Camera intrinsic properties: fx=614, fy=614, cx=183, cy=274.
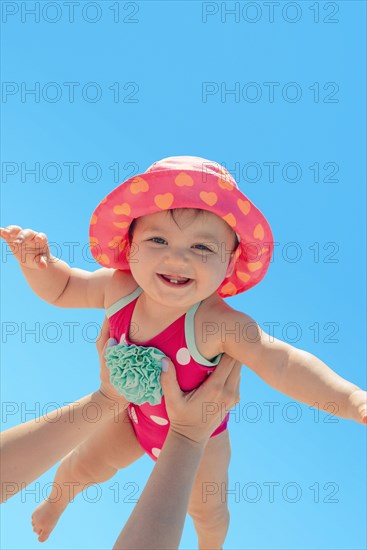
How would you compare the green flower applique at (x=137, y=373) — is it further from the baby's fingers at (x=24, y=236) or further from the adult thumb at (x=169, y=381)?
the baby's fingers at (x=24, y=236)

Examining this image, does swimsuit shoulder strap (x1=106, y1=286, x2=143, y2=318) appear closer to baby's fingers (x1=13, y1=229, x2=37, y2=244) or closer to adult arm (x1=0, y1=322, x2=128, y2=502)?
adult arm (x1=0, y1=322, x2=128, y2=502)

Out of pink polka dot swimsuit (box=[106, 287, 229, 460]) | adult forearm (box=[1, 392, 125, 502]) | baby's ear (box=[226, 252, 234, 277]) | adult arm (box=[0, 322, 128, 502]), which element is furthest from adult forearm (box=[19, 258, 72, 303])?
baby's ear (box=[226, 252, 234, 277])

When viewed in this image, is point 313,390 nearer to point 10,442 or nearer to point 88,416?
point 88,416

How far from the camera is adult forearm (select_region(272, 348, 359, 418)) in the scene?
87.7 inches

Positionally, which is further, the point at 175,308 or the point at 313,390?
the point at 175,308

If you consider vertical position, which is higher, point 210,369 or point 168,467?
point 210,369

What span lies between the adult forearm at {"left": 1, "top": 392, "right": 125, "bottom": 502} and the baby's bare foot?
87cm

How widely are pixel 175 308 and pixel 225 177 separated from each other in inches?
24.1

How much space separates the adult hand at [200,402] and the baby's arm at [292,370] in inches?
5.0

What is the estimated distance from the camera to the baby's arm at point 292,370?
2.20m

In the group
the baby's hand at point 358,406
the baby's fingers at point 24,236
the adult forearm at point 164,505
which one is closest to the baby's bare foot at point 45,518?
the adult forearm at point 164,505

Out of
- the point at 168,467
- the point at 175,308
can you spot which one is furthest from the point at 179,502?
the point at 175,308

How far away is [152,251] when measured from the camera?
99.6 inches

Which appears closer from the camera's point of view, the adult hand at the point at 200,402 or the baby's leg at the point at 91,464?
the adult hand at the point at 200,402
